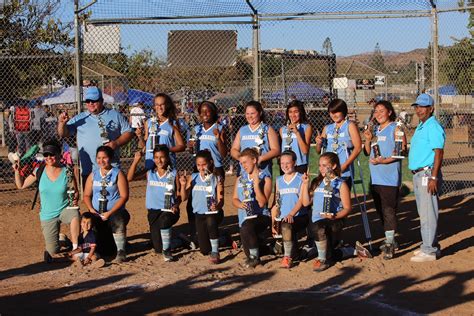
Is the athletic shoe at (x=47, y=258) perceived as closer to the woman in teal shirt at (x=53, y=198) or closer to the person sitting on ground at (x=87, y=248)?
the woman in teal shirt at (x=53, y=198)

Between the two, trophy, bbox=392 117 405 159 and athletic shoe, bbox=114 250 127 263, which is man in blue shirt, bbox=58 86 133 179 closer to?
athletic shoe, bbox=114 250 127 263

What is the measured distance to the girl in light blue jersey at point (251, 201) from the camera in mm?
8133

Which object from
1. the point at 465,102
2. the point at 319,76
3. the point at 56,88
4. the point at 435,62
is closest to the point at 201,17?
the point at 435,62

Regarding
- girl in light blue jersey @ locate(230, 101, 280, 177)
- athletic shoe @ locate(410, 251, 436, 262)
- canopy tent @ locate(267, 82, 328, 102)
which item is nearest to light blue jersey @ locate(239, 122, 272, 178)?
girl in light blue jersey @ locate(230, 101, 280, 177)

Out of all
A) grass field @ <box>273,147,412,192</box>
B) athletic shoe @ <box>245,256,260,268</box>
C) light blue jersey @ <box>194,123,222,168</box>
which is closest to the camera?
athletic shoe @ <box>245,256,260,268</box>

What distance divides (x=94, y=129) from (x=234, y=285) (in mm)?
2663

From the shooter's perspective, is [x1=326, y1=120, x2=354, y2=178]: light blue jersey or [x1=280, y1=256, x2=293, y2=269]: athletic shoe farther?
[x1=326, y1=120, x2=354, y2=178]: light blue jersey

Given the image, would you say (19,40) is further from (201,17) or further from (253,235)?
(253,235)

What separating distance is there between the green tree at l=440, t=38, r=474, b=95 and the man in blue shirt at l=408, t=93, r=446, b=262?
4.82m

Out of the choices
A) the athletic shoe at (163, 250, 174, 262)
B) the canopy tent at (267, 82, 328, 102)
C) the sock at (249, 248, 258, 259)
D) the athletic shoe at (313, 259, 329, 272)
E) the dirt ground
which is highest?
the canopy tent at (267, 82, 328, 102)

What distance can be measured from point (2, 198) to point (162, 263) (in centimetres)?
656

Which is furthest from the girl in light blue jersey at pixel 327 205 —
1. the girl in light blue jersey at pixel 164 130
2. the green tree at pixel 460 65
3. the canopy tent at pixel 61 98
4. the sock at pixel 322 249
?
the canopy tent at pixel 61 98

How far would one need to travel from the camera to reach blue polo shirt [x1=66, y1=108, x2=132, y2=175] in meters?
8.68

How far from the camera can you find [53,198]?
8555 millimetres
